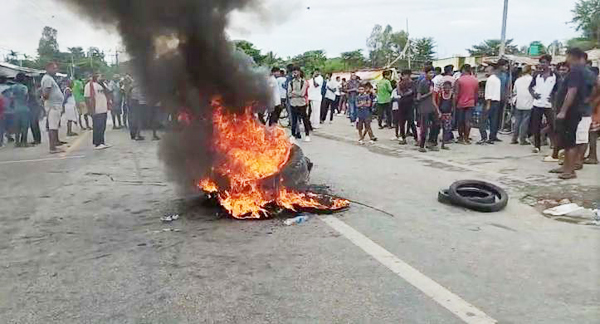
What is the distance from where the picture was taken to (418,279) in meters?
3.91

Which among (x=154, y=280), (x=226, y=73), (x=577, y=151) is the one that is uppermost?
(x=226, y=73)

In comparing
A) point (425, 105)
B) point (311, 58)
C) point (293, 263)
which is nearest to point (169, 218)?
point (293, 263)

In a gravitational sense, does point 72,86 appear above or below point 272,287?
above

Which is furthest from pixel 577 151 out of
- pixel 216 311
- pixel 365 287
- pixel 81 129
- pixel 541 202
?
pixel 81 129

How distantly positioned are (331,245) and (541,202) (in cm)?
308

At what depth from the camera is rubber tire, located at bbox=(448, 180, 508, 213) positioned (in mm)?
5879

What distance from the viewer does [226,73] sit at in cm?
602

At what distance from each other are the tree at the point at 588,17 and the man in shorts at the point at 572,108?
40313mm

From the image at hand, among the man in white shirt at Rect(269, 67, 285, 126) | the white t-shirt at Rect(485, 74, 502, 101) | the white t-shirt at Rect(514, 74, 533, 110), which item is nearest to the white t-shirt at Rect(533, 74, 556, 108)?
the white t-shirt at Rect(514, 74, 533, 110)

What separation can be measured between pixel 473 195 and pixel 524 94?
5780 mm

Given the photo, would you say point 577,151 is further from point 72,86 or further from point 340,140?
point 72,86

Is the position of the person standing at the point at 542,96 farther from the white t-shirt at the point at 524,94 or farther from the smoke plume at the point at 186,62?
the smoke plume at the point at 186,62

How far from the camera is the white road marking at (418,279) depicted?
3.33 metres

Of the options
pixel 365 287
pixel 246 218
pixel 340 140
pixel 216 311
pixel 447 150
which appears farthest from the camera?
pixel 340 140
